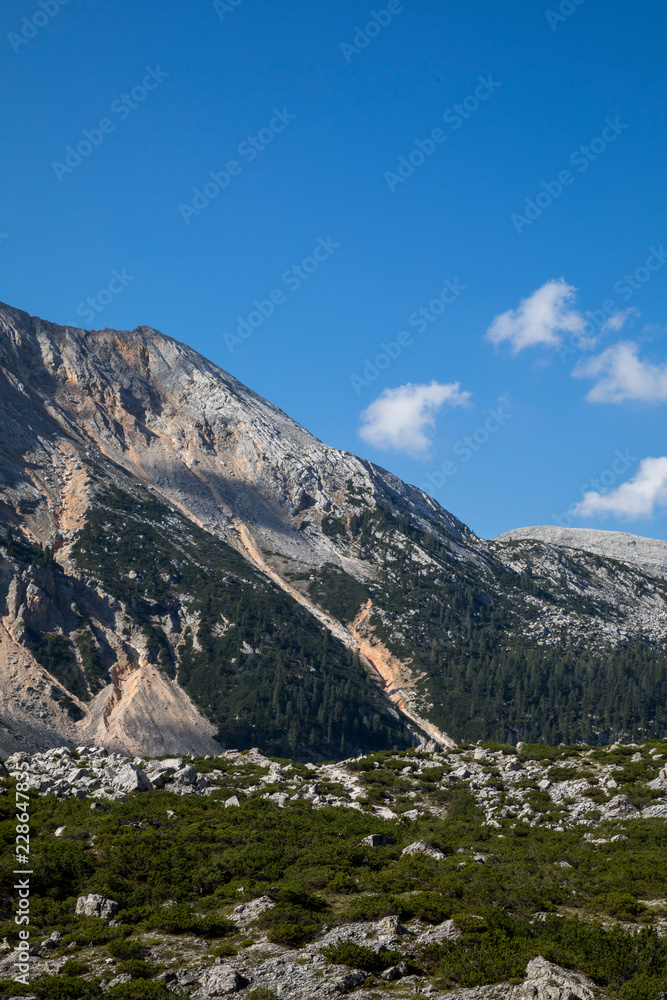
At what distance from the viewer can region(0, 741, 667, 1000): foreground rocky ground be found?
2830 centimetres

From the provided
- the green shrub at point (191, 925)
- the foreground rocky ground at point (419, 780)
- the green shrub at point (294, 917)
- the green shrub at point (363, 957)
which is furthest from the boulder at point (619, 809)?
the green shrub at point (191, 925)

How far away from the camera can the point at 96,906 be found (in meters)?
34.4

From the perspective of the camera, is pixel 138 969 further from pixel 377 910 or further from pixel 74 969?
pixel 377 910

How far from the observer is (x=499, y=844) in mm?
45281

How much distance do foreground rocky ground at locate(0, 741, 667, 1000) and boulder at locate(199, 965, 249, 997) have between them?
67 millimetres

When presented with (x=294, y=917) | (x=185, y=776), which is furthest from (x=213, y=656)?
(x=294, y=917)

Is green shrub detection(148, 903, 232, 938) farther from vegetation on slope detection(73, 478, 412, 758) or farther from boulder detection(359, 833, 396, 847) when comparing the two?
vegetation on slope detection(73, 478, 412, 758)

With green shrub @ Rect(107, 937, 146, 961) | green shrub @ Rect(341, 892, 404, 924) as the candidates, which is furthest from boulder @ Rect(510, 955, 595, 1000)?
green shrub @ Rect(107, 937, 146, 961)

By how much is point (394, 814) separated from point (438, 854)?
1273cm

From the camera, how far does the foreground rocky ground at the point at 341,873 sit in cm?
2830

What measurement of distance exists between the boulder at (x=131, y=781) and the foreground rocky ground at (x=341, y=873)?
16cm

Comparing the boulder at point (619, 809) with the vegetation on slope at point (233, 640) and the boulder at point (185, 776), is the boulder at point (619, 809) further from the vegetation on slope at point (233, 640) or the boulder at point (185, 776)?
the vegetation on slope at point (233, 640)

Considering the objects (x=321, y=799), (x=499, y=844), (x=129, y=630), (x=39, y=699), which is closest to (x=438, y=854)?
(x=499, y=844)

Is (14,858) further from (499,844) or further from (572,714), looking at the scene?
(572,714)
